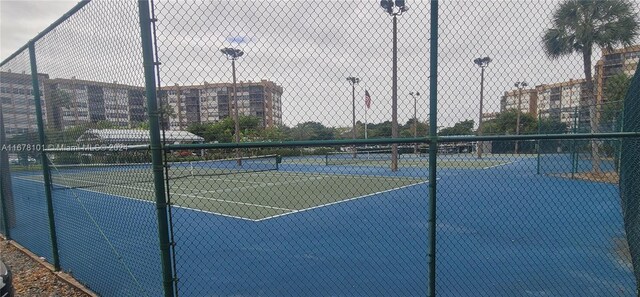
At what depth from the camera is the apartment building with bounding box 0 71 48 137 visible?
5180 millimetres

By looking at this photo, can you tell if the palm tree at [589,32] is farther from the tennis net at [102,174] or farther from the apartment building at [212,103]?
the tennis net at [102,174]

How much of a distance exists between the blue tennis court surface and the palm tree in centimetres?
266

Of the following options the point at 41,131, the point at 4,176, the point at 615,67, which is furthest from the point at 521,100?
→ the point at 4,176

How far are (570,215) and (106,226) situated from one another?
1026 centimetres

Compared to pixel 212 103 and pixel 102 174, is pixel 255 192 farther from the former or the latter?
pixel 212 103

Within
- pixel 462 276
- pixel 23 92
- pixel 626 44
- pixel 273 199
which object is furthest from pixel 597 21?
pixel 23 92

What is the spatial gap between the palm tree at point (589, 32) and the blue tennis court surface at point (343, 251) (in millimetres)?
2662

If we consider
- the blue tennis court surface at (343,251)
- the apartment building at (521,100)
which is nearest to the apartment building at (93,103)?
the blue tennis court surface at (343,251)

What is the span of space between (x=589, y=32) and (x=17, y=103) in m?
12.5

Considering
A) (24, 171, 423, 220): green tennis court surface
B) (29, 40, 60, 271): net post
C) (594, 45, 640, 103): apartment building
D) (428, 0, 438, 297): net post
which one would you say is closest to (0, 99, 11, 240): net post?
(24, 171, 423, 220): green tennis court surface

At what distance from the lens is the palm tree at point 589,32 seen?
4676 mm

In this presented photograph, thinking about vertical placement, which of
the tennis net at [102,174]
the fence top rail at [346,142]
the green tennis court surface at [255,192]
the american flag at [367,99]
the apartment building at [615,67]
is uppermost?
the apartment building at [615,67]

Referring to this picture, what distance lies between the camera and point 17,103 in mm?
5902

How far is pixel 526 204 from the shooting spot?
10.2 m
